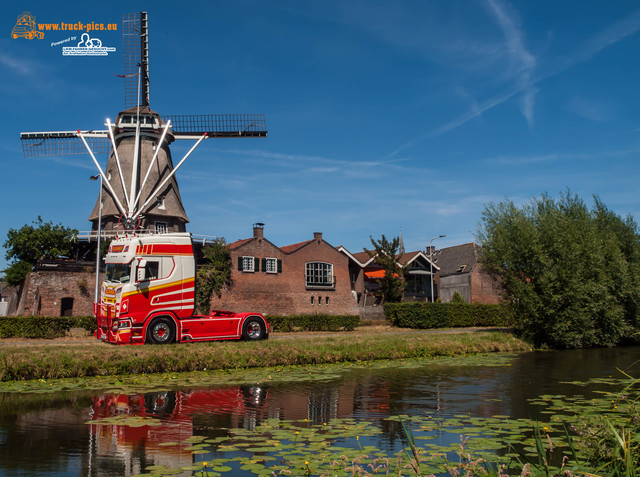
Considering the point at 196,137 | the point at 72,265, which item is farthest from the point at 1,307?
the point at 196,137

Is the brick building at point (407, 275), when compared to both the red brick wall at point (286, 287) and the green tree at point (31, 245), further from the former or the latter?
the green tree at point (31, 245)

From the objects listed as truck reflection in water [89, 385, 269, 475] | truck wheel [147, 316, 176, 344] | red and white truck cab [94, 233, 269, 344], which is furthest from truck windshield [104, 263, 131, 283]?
truck reflection in water [89, 385, 269, 475]

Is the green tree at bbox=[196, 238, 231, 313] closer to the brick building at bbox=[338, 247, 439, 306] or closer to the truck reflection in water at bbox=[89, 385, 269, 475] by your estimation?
the brick building at bbox=[338, 247, 439, 306]

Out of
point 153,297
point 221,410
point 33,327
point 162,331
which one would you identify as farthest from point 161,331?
point 33,327

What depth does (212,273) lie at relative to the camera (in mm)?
40750

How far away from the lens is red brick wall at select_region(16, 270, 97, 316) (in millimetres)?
35000

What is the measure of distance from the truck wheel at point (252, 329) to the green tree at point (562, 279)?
1342 centimetres

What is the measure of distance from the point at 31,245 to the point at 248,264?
51.5 feet

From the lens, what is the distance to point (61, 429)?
27.2ft

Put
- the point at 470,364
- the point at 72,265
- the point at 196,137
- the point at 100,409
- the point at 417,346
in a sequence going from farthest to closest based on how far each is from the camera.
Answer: the point at 196,137
the point at 72,265
the point at 417,346
the point at 470,364
the point at 100,409

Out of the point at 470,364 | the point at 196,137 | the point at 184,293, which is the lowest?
the point at 470,364

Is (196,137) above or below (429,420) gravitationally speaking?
above

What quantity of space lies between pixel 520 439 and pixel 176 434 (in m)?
4.94

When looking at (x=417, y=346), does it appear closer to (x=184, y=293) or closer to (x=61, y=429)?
(x=184, y=293)
